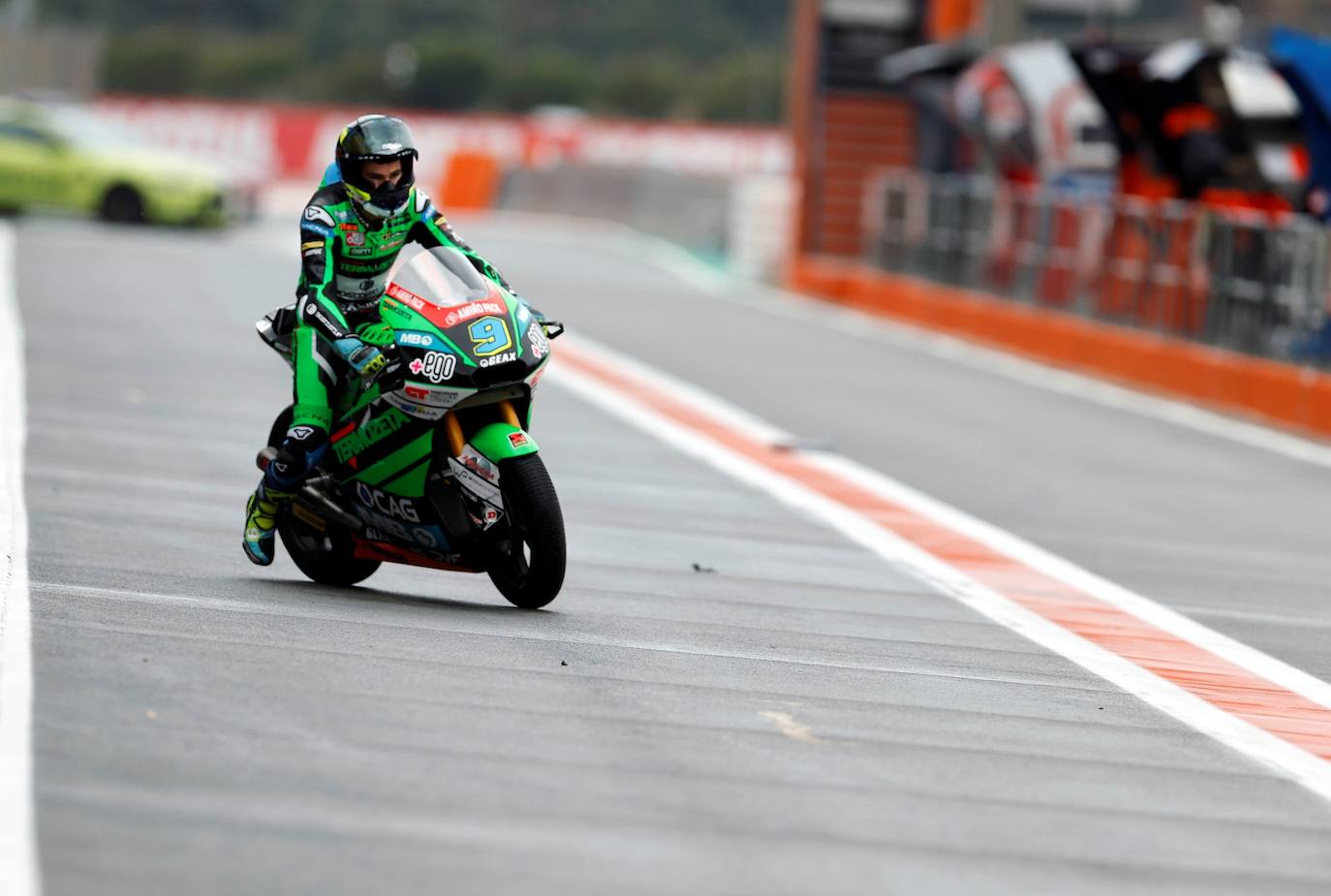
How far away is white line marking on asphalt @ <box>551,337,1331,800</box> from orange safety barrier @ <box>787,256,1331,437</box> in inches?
178

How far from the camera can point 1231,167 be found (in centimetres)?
2169

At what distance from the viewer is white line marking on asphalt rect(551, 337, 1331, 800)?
7.70 meters

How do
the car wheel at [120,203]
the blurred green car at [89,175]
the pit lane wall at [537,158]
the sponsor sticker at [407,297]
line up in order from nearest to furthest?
1. the sponsor sticker at [407,297]
2. the blurred green car at [89,175]
3. the car wheel at [120,203]
4. the pit lane wall at [537,158]

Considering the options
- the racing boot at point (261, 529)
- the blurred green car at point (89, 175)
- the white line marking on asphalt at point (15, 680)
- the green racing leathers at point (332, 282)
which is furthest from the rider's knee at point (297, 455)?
the blurred green car at point (89, 175)

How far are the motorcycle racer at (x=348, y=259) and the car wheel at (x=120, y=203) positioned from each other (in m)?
26.4

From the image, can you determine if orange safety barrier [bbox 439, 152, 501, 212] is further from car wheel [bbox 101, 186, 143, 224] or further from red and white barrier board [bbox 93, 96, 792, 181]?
car wheel [bbox 101, 186, 143, 224]

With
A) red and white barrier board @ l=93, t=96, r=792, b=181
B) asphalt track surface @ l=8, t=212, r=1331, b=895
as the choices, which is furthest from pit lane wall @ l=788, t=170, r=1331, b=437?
red and white barrier board @ l=93, t=96, r=792, b=181

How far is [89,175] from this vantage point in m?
34.7

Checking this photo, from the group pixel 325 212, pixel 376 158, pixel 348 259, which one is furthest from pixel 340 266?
pixel 376 158

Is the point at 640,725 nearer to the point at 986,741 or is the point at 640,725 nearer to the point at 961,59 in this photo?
the point at 986,741

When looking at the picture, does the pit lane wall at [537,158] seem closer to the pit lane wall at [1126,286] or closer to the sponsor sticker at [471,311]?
the pit lane wall at [1126,286]

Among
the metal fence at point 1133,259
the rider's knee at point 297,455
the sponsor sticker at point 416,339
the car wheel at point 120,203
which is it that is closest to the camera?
the sponsor sticker at point 416,339

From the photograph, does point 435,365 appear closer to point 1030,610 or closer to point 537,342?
point 537,342

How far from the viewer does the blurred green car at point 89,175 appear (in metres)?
34.6
